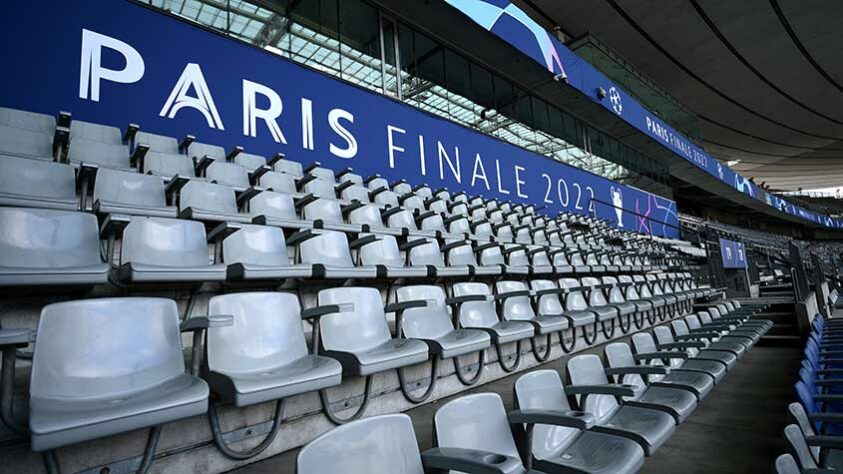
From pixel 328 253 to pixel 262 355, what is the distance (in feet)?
2.47

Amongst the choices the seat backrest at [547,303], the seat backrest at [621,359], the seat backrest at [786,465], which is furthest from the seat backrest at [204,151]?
the seat backrest at [786,465]

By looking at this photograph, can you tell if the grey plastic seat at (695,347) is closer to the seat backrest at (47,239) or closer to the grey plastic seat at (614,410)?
the grey plastic seat at (614,410)

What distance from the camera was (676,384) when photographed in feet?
5.36

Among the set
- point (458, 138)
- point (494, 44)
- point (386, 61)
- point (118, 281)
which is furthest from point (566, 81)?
point (118, 281)

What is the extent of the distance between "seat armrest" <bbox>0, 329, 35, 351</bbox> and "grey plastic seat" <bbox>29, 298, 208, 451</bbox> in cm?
10

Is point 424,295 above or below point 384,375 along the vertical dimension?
above

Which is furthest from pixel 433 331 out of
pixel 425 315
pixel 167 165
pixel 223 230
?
pixel 167 165

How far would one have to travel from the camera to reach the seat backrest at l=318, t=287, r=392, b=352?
142cm

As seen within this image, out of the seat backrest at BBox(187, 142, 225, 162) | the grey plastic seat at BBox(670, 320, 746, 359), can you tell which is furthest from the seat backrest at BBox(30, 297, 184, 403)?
→ the grey plastic seat at BBox(670, 320, 746, 359)

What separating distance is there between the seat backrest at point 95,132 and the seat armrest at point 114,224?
120cm

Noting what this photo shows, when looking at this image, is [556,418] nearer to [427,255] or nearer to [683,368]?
[683,368]

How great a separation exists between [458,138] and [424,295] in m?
3.72

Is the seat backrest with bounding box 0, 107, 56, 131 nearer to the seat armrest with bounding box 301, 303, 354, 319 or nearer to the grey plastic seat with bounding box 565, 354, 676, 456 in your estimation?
the seat armrest with bounding box 301, 303, 354, 319

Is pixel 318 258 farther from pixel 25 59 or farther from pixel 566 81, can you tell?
pixel 566 81
